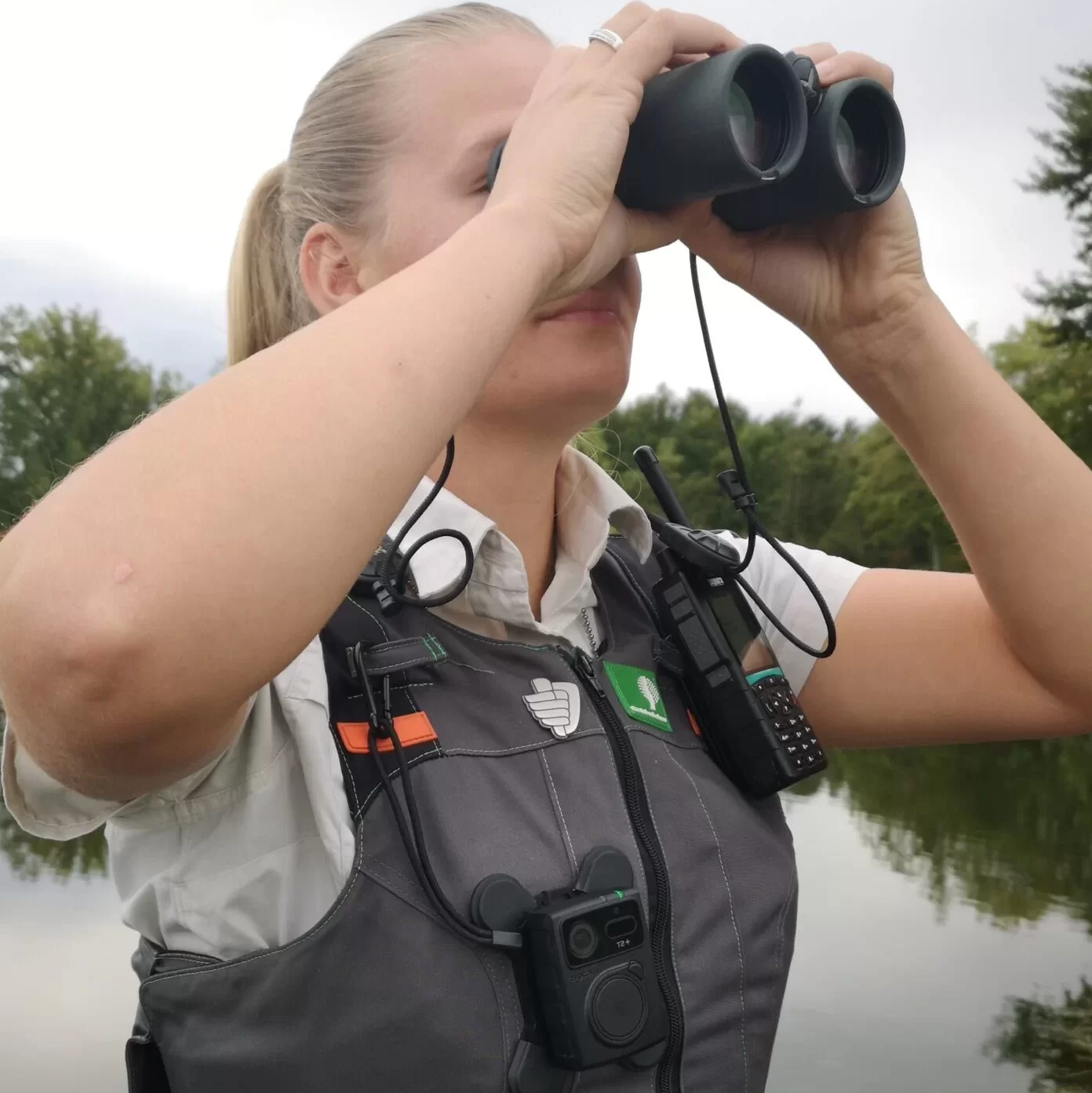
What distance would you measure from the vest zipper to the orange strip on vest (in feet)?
0.59

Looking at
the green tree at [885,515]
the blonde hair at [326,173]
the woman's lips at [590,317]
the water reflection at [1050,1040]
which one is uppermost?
the green tree at [885,515]

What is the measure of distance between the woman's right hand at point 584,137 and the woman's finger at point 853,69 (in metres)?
0.13

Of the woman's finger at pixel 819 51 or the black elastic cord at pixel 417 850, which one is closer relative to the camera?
the black elastic cord at pixel 417 850

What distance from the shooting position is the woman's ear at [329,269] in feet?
3.73

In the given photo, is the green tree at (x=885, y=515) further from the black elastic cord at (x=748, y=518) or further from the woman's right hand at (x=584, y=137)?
the woman's right hand at (x=584, y=137)

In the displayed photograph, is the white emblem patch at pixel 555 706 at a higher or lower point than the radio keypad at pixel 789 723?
higher

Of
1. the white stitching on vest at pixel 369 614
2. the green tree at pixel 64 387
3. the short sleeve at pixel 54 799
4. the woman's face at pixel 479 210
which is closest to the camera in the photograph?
the short sleeve at pixel 54 799

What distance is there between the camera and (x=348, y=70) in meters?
1.19

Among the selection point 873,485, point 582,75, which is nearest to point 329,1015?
point 582,75

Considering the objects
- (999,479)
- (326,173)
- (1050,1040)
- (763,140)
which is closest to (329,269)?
(326,173)

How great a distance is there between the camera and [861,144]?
3.40ft

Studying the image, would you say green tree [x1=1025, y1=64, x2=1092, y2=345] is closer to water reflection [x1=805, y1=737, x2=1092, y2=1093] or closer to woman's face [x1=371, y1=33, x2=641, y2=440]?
water reflection [x1=805, y1=737, x2=1092, y2=1093]

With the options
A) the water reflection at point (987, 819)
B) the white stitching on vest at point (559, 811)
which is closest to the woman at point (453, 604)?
the white stitching on vest at point (559, 811)

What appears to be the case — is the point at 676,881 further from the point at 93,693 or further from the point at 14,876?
the point at 14,876
